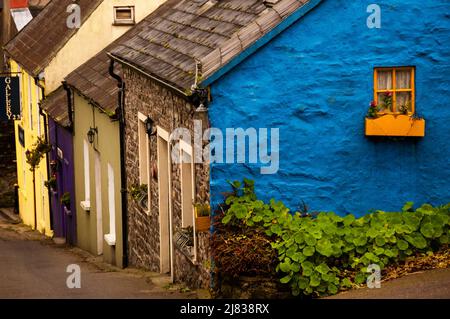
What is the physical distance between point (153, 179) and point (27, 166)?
53.0ft

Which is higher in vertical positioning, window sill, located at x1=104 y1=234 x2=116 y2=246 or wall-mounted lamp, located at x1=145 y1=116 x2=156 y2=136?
wall-mounted lamp, located at x1=145 y1=116 x2=156 y2=136

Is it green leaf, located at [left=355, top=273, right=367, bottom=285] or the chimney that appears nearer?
green leaf, located at [left=355, top=273, right=367, bottom=285]

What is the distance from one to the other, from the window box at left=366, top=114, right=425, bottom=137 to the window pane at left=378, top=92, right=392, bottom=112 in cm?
11

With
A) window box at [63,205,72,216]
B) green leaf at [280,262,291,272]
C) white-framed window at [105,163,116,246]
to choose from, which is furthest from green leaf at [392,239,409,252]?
window box at [63,205,72,216]

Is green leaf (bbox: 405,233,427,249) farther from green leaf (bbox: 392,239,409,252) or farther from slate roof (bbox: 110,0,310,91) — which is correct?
slate roof (bbox: 110,0,310,91)

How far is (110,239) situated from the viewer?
18.5 metres

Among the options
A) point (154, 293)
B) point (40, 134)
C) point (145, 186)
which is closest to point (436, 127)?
point (154, 293)

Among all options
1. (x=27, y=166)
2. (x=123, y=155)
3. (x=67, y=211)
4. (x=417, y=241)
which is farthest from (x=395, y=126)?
(x=27, y=166)

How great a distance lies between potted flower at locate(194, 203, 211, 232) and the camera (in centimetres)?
1124

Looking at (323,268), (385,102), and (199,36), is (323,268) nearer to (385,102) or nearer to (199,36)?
(385,102)

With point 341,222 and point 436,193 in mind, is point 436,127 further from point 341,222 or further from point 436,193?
point 341,222

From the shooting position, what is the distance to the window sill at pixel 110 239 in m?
18.3

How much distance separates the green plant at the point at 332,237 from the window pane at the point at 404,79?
1.34 metres
